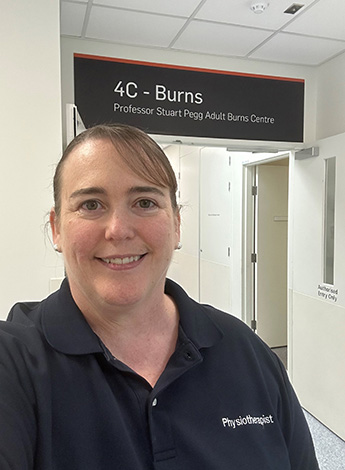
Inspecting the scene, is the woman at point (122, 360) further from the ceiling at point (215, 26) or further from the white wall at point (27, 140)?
the ceiling at point (215, 26)

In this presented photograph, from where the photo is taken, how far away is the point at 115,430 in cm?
76

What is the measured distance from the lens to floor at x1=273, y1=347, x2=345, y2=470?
269cm

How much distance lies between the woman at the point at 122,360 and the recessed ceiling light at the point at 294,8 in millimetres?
2017

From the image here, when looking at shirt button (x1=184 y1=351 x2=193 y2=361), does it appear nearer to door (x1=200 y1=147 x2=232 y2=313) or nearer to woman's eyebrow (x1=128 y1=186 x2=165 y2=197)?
woman's eyebrow (x1=128 y1=186 x2=165 y2=197)

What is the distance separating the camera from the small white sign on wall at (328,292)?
310cm

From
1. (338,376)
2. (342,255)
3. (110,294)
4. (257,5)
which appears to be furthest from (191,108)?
(110,294)

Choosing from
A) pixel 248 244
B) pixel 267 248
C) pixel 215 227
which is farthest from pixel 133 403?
pixel 215 227

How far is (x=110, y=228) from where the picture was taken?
2.68ft

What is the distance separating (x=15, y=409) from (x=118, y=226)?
1.23ft

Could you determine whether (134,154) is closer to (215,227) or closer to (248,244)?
(248,244)

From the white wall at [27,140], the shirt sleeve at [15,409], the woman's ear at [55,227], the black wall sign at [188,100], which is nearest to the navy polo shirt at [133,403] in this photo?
the shirt sleeve at [15,409]

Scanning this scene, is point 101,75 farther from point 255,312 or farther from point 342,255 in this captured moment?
point 255,312

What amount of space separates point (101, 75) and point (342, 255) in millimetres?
2194

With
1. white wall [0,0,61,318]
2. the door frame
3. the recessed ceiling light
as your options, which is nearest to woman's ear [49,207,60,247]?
white wall [0,0,61,318]
